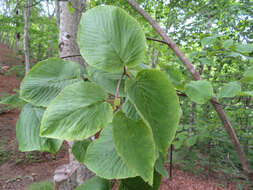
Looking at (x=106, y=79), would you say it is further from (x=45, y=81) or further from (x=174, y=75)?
(x=174, y=75)

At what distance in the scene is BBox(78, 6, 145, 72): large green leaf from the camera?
0.70 feet

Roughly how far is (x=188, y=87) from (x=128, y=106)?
249 millimetres

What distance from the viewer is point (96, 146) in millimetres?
240

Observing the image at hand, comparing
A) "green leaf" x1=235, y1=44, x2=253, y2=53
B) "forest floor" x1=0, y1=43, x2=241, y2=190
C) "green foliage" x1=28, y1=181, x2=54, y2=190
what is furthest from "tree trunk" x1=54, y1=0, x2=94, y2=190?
"forest floor" x1=0, y1=43, x2=241, y2=190

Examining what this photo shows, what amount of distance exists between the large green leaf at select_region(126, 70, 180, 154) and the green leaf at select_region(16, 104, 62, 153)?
18cm

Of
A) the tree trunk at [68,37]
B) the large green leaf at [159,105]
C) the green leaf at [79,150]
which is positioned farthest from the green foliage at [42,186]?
the large green leaf at [159,105]

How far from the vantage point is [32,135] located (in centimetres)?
27

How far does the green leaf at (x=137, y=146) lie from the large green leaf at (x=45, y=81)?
0.14 meters

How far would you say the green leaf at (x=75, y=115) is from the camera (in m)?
0.18

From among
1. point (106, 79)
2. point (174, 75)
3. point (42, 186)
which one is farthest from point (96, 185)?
point (42, 186)

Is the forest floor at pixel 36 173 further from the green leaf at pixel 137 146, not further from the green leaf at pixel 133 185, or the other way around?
the green leaf at pixel 137 146

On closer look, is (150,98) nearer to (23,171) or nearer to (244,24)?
(244,24)

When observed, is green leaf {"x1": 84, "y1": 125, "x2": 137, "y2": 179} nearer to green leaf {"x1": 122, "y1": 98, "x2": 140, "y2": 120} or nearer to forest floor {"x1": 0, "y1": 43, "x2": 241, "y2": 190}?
green leaf {"x1": 122, "y1": 98, "x2": 140, "y2": 120}

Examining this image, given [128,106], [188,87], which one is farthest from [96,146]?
[188,87]
